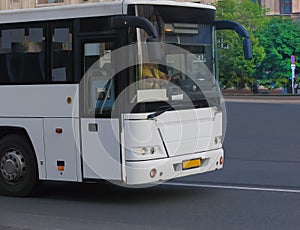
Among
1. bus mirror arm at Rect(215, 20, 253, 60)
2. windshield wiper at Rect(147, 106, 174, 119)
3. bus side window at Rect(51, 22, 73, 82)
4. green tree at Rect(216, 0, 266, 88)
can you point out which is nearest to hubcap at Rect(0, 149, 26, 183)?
bus side window at Rect(51, 22, 73, 82)

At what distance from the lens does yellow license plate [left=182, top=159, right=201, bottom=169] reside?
1035 cm

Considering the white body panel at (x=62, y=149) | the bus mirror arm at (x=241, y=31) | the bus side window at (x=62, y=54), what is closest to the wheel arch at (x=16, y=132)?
the white body panel at (x=62, y=149)

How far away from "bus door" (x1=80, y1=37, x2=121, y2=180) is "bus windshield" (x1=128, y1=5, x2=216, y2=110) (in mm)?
459

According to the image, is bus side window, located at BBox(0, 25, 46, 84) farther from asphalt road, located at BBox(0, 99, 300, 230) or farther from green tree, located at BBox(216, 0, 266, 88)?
green tree, located at BBox(216, 0, 266, 88)

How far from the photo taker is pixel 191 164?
10469 mm

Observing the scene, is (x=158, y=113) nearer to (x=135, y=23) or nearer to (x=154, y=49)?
(x=154, y=49)

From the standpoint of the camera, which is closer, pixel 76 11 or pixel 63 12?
pixel 76 11

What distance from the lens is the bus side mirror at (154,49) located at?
9.97 meters

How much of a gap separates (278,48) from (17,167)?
5965cm

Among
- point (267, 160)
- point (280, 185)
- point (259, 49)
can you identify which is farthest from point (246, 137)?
point (259, 49)

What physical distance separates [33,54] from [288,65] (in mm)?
58143

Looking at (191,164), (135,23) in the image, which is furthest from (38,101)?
(191,164)

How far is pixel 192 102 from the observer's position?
10.5 meters

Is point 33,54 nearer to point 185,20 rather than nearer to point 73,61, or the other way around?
point 73,61
